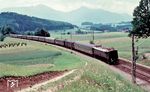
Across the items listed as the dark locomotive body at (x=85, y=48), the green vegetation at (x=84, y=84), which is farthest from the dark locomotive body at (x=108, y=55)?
Answer: the green vegetation at (x=84, y=84)

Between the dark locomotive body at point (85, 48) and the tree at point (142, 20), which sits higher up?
the tree at point (142, 20)

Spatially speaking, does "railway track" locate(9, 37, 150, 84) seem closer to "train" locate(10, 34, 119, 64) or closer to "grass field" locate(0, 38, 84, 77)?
"train" locate(10, 34, 119, 64)

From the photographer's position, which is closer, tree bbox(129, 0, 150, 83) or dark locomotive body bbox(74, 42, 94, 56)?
dark locomotive body bbox(74, 42, 94, 56)

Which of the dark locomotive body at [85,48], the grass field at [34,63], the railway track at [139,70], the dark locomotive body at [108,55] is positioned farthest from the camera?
the dark locomotive body at [85,48]

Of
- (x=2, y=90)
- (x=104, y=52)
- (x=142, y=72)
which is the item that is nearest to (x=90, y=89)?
(x=2, y=90)

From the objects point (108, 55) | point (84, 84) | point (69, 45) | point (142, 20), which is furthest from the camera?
point (69, 45)

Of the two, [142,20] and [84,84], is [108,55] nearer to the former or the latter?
[142,20]

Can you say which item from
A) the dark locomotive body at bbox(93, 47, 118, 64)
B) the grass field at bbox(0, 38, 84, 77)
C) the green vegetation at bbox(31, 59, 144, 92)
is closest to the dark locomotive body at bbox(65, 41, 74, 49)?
the grass field at bbox(0, 38, 84, 77)

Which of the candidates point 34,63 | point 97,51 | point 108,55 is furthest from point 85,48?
point 34,63

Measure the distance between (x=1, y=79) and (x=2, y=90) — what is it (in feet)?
21.4

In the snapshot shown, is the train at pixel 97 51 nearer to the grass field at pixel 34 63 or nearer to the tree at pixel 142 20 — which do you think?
the grass field at pixel 34 63

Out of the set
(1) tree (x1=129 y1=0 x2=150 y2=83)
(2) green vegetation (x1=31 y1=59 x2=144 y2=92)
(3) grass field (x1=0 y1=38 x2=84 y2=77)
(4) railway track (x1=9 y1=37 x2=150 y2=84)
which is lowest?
(4) railway track (x1=9 y1=37 x2=150 y2=84)

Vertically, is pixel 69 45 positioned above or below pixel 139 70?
above

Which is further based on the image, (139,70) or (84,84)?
(139,70)
